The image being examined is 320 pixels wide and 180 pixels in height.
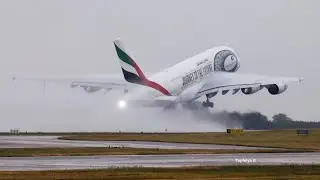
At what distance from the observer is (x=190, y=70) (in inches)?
5797

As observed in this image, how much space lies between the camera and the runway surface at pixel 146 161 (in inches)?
2571

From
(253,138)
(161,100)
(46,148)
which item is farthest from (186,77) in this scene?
(46,148)

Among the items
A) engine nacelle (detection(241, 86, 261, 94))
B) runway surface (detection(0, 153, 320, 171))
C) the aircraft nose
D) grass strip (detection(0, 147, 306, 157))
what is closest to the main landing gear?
engine nacelle (detection(241, 86, 261, 94))

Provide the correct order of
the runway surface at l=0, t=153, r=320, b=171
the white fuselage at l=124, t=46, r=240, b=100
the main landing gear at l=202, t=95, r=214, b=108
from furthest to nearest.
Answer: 1. the main landing gear at l=202, t=95, r=214, b=108
2. the white fuselage at l=124, t=46, r=240, b=100
3. the runway surface at l=0, t=153, r=320, b=171

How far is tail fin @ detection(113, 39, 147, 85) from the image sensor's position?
134000mm

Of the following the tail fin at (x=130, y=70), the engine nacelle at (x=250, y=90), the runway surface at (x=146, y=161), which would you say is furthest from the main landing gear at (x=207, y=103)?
the runway surface at (x=146, y=161)

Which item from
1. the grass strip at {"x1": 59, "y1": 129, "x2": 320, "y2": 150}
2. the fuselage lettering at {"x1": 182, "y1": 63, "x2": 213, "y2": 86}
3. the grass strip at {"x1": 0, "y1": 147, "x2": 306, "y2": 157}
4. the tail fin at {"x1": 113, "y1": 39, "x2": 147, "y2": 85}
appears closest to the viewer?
the grass strip at {"x1": 0, "y1": 147, "x2": 306, "y2": 157}

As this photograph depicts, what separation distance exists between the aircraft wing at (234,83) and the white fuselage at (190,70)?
1463 mm

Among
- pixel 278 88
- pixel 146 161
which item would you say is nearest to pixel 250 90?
pixel 278 88

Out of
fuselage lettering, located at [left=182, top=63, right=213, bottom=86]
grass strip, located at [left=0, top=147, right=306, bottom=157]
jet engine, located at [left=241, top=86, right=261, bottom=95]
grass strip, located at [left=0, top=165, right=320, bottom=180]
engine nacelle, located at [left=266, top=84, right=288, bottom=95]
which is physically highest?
fuselage lettering, located at [left=182, top=63, right=213, bottom=86]

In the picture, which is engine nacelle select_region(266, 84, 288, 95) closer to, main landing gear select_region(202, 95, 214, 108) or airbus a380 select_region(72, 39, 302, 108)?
airbus a380 select_region(72, 39, 302, 108)

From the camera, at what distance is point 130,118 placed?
13100cm

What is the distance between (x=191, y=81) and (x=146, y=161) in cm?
7718

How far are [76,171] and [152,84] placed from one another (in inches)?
2980
